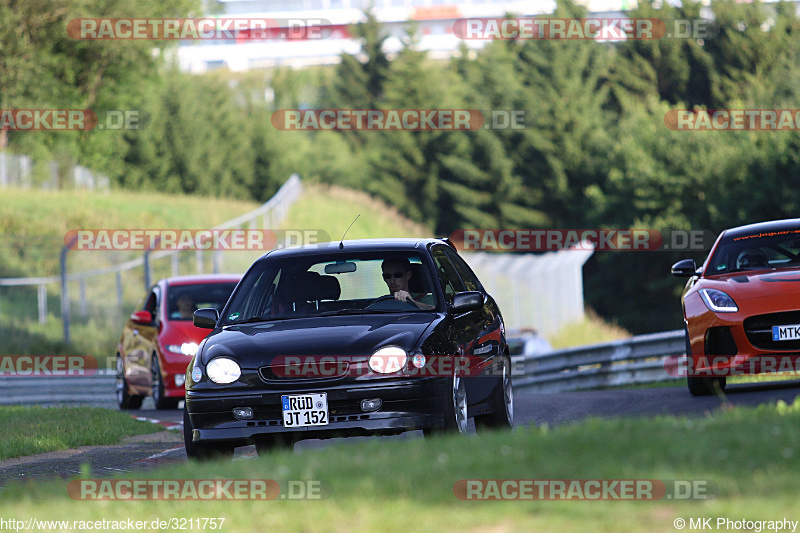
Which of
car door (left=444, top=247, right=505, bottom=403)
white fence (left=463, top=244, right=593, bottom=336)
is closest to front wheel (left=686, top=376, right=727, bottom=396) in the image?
car door (left=444, top=247, right=505, bottom=403)

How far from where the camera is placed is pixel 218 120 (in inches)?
2921

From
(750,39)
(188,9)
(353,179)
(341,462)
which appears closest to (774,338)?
(341,462)

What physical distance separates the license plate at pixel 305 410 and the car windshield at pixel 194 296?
9.26 m

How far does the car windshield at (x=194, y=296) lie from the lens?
17562mm

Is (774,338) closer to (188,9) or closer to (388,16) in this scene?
(188,9)

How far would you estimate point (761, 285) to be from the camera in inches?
473

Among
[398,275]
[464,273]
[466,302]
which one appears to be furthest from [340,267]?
[464,273]

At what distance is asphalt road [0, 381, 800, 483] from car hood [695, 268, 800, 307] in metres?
0.92

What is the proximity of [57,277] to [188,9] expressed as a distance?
30.2 metres
